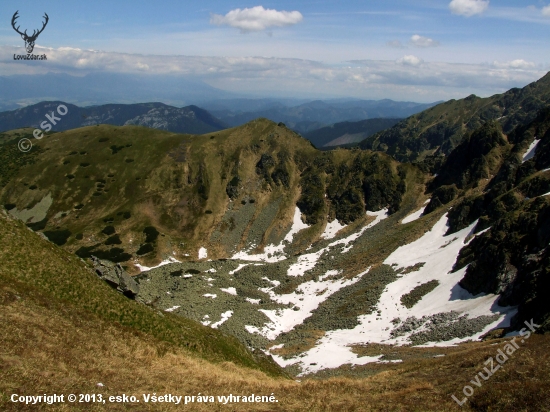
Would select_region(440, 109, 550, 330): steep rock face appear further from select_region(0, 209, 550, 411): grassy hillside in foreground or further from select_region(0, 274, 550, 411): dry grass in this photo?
select_region(0, 274, 550, 411): dry grass

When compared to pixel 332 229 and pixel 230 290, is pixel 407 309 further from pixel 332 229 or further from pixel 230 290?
pixel 332 229

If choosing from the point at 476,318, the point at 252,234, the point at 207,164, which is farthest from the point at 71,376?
the point at 207,164

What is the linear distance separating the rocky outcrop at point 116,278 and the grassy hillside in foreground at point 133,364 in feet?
8.46

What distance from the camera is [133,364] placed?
81.4 feet

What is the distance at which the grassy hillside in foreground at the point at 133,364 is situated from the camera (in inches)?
781

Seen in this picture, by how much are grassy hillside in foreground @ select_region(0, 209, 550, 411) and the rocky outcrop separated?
2579mm

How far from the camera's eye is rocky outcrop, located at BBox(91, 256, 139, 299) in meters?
39.2

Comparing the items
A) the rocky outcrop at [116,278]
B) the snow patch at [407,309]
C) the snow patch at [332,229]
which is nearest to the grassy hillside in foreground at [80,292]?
the rocky outcrop at [116,278]

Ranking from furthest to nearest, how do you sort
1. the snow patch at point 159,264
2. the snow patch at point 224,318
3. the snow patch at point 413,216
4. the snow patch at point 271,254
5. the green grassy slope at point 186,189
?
the green grassy slope at point 186,189
the snow patch at point 271,254
the snow patch at point 413,216
the snow patch at point 159,264
the snow patch at point 224,318

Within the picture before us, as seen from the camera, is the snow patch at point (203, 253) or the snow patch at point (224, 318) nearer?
the snow patch at point (224, 318)

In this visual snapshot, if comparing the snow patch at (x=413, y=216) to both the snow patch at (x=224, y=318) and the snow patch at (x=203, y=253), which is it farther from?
the snow patch at (x=224, y=318)

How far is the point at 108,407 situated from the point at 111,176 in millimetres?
144471

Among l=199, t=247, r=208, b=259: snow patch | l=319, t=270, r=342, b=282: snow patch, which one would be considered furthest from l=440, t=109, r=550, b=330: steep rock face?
l=199, t=247, r=208, b=259: snow patch

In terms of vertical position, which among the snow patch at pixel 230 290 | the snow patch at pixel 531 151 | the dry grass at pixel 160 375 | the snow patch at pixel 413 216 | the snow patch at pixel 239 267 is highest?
the snow patch at pixel 531 151
